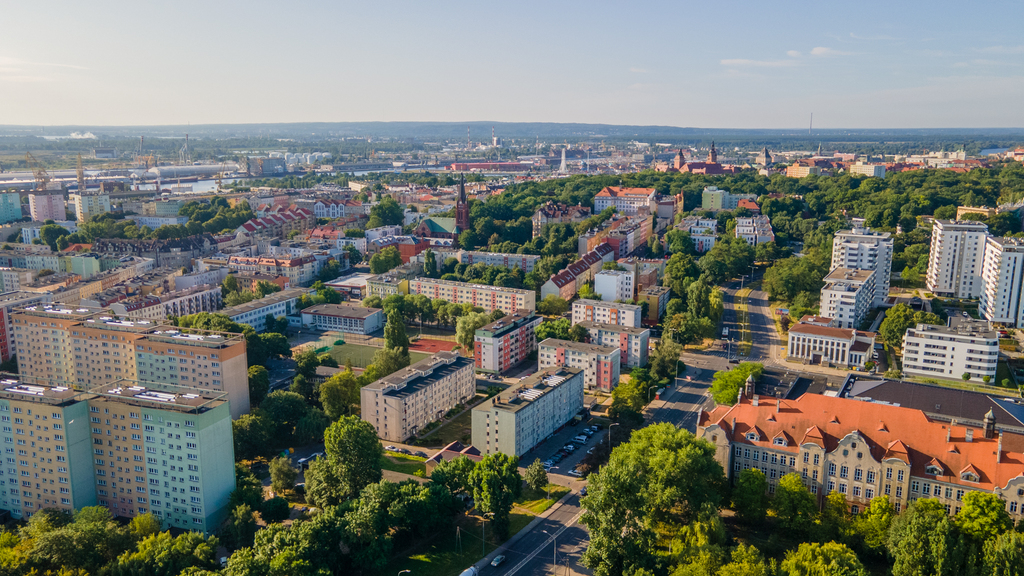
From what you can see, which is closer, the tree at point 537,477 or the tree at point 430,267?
the tree at point 537,477

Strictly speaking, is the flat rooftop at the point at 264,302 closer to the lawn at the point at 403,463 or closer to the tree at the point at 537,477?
the lawn at the point at 403,463

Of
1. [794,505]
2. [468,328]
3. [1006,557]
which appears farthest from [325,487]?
[1006,557]

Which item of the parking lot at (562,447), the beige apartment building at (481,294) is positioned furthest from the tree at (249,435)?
the beige apartment building at (481,294)

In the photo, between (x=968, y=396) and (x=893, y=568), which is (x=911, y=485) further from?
(x=968, y=396)

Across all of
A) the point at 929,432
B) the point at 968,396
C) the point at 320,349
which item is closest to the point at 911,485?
the point at 929,432

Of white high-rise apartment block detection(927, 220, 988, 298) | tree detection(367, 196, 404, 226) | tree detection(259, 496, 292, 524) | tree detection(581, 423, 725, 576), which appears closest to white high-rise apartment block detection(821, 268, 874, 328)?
white high-rise apartment block detection(927, 220, 988, 298)

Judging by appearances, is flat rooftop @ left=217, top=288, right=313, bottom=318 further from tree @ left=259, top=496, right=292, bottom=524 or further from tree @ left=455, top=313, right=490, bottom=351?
tree @ left=259, top=496, right=292, bottom=524
